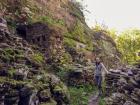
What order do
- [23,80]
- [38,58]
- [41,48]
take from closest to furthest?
[23,80] < [38,58] < [41,48]

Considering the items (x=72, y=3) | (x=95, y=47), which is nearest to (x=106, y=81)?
(x=95, y=47)

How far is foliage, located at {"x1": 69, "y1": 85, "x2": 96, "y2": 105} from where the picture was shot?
75.9 feet

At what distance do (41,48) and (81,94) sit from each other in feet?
17.7

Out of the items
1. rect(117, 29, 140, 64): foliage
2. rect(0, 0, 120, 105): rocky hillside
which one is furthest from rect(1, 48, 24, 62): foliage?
rect(117, 29, 140, 64): foliage

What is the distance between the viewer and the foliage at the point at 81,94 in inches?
911

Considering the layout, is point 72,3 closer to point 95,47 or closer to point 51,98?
point 95,47

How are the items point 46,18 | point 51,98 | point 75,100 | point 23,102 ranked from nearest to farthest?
point 23,102 → point 51,98 → point 75,100 → point 46,18

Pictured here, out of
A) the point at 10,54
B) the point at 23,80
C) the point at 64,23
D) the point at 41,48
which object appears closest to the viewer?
the point at 23,80

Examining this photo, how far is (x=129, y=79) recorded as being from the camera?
74.7 feet

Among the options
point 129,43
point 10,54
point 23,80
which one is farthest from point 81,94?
point 129,43

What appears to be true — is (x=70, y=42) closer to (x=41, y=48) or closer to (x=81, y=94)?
(x=41, y=48)

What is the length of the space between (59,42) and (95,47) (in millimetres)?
8633

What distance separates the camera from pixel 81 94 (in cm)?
2477

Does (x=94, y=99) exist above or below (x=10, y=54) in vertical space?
below
